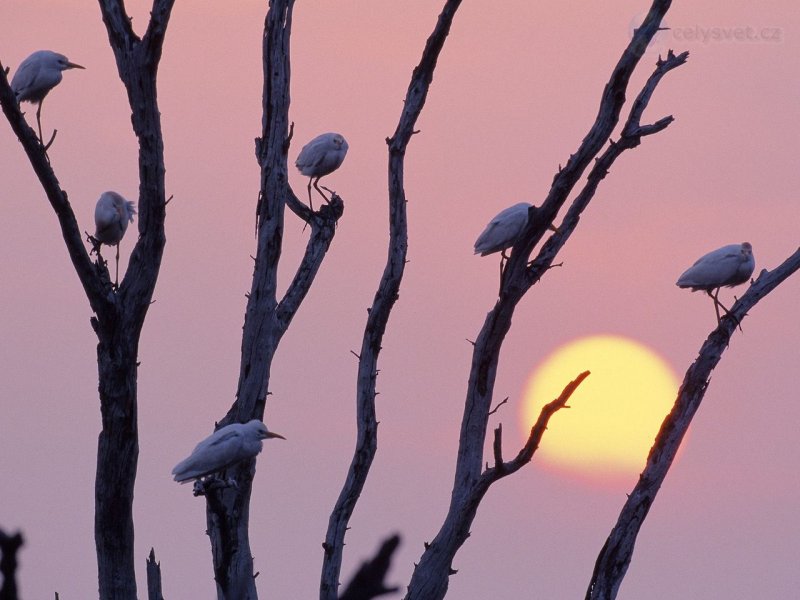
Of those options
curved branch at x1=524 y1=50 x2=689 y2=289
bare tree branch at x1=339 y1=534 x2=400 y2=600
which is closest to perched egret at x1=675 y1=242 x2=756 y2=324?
curved branch at x1=524 y1=50 x2=689 y2=289

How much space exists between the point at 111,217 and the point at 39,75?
6.03 ft

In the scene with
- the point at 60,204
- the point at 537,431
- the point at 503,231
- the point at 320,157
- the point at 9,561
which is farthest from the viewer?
the point at 320,157

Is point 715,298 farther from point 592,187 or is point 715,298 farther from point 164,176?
point 164,176

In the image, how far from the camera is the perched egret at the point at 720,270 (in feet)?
56.7

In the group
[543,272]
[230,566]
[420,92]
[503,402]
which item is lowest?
[230,566]

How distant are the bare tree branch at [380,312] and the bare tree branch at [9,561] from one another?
727 centimetres

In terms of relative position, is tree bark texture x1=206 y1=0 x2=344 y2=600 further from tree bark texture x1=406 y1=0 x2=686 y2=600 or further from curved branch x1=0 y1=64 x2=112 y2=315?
curved branch x1=0 y1=64 x2=112 y2=315

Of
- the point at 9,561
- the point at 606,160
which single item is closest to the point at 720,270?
the point at 606,160

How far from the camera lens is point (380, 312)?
13719 mm

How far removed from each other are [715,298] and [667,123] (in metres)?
6.07

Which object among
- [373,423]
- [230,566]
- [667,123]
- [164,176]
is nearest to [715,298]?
[373,423]

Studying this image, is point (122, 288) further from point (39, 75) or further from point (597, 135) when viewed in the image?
point (39, 75)

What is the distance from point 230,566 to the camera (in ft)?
38.8

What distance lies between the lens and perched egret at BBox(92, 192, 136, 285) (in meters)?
17.0
